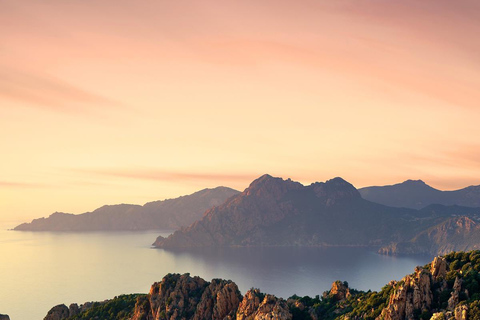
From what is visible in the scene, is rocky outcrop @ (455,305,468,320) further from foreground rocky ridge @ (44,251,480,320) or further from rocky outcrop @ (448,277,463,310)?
rocky outcrop @ (448,277,463,310)

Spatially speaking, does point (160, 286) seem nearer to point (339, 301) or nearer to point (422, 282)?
point (339, 301)

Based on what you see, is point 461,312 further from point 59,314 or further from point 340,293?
point 59,314

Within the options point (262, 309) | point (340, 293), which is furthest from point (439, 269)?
point (340, 293)

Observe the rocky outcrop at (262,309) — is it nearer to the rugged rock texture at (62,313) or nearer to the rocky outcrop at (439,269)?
the rocky outcrop at (439,269)

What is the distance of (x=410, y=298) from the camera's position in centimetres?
7044

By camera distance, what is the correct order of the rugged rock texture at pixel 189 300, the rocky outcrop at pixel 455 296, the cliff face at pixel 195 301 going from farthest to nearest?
the rugged rock texture at pixel 189 300
the cliff face at pixel 195 301
the rocky outcrop at pixel 455 296

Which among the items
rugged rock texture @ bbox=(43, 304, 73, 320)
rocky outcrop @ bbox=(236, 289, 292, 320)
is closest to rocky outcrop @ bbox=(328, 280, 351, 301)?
rocky outcrop @ bbox=(236, 289, 292, 320)

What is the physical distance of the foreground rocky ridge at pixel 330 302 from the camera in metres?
69.8

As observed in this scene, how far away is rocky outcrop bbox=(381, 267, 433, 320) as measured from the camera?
229ft

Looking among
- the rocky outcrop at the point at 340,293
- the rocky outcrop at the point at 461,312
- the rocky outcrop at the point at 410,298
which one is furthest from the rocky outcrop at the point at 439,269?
the rocky outcrop at the point at 340,293

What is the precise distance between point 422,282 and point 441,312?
7342 mm

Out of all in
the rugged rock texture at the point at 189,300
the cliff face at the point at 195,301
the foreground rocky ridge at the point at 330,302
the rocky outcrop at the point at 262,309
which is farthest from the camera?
the rugged rock texture at the point at 189,300

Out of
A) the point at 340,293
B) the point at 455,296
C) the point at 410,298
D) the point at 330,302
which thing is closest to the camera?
the point at 455,296

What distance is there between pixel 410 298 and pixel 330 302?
35264 millimetres
